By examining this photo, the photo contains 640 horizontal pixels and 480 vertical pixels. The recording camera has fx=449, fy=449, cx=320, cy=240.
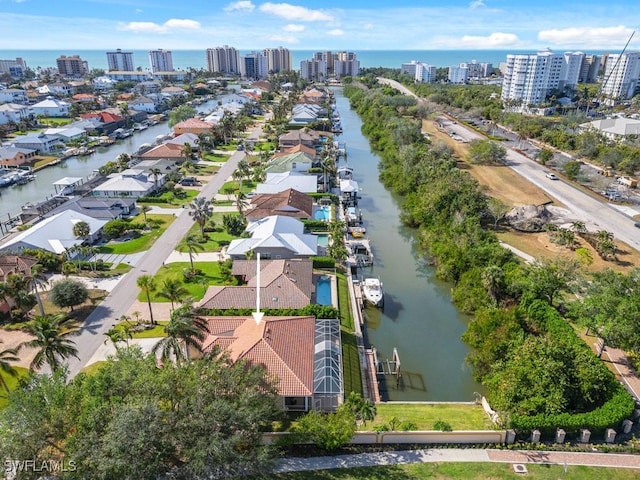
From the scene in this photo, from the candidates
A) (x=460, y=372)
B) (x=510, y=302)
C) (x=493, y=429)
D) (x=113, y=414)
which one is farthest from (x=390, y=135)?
(x=113, y=414)

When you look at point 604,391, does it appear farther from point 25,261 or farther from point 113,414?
point 25,261

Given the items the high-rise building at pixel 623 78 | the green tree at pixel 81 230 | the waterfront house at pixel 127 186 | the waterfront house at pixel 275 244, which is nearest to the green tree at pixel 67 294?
the green tree at pixel 81 230

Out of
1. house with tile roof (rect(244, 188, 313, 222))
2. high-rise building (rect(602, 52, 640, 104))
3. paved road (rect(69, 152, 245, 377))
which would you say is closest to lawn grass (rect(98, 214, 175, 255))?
paved road (rect(69, 152, 245, 377))

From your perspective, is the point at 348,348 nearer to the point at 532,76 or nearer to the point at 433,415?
the point at 433,415

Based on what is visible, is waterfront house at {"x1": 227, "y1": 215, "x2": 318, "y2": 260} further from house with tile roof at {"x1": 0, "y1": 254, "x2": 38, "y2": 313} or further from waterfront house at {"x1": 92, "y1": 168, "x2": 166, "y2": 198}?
waterfront house at {"x1": 92, "y1": 168, "x2": 166, "y2": 198}

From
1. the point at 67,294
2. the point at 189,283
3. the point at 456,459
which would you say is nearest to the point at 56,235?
the point at 67,294

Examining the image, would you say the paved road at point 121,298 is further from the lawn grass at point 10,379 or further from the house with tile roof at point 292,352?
the house with tile roof at point 292,352
